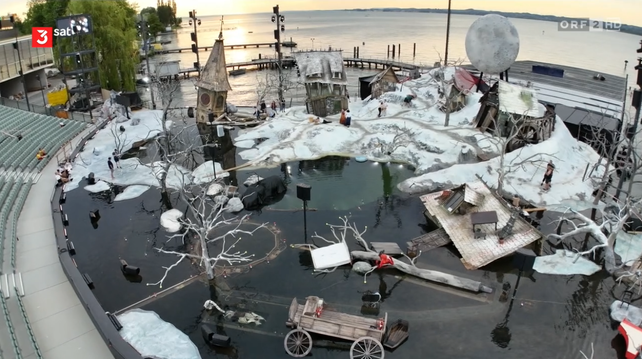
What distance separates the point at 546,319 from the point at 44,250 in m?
23.1

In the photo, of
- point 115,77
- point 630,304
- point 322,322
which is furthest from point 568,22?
point 115,77

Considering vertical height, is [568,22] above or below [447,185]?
above

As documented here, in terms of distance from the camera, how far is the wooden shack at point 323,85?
42.2 m

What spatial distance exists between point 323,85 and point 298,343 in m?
30.8

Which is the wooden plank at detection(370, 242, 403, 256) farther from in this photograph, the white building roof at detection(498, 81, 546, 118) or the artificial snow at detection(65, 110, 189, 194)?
the white building roof at detection(498, 81, 546, 118)

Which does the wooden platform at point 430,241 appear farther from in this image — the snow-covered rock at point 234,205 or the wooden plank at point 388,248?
the snow-covered rock at point 234,205

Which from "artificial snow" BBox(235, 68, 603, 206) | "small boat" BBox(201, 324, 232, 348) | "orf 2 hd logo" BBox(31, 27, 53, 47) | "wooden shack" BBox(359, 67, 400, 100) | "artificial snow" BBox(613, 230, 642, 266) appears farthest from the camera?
"orf 2 hd logo" BBox(31, 27, 53, 47)

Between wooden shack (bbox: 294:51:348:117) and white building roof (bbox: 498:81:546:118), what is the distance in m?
15.0

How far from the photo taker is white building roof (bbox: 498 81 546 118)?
3161 centimetres

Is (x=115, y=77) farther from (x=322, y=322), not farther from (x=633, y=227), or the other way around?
(x=633, y=227)

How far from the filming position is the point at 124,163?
3209 cm

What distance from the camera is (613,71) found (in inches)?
3371

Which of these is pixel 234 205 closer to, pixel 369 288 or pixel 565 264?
pixel 369 288

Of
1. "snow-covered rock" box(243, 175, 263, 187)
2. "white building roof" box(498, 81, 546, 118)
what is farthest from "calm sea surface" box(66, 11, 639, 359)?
"white building roof" box(498, 81, 546, 118)
